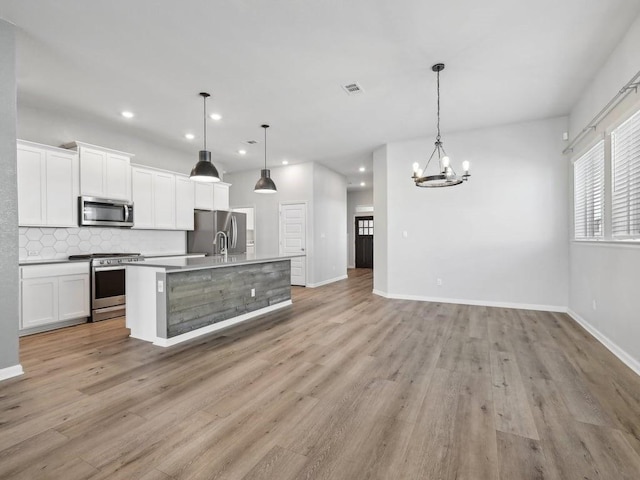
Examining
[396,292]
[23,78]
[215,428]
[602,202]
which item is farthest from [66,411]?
[602,202]

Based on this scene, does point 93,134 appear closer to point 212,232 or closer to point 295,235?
point 212,232

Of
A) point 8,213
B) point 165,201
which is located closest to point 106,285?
point 165,201

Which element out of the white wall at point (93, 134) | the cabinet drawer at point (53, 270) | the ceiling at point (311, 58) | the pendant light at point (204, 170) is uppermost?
the ceiling at point (311, 58)

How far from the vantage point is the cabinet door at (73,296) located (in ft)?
13.4

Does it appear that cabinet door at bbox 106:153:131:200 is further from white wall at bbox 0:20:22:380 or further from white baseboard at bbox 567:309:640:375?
white baseboard at bbox 567:309:640:375

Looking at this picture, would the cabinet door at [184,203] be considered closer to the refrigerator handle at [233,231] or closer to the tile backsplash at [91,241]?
the tile backsplash at [91,241]

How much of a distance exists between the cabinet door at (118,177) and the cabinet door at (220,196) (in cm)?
191

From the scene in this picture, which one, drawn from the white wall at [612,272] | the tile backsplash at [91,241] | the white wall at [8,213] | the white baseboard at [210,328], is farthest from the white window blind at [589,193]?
the tile backsplash at [91,241]

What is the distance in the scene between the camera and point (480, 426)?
6.41 ft

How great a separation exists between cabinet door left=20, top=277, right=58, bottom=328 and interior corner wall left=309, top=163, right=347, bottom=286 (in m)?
4.77

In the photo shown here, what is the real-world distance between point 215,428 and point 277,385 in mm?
650

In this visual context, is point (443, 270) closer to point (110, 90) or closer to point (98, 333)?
point (98, 333)

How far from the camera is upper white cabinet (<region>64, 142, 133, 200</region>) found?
14.9 feet

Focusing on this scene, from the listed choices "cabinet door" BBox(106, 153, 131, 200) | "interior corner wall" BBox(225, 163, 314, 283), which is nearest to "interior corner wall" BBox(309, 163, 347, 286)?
"interior corner wall" BBox(225, 163, 314, 283)
